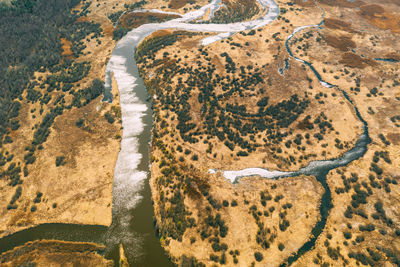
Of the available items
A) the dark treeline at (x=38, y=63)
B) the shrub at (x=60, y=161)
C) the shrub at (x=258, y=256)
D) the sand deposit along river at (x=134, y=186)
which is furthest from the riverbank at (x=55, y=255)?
the shrub at (x=258, y=256)

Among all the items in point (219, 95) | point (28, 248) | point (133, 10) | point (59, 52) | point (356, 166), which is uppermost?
point (133, 10)

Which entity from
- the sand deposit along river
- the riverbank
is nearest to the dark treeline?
the sand deposit along river

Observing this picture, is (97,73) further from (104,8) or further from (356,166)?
(356,166)

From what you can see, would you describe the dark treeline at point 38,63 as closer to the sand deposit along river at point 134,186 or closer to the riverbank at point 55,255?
the sand deposit along river at point 134,186

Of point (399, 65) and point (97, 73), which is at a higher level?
point (97, 73)

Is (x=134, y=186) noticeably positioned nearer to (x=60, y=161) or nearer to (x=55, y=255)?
(x=55, y=255)

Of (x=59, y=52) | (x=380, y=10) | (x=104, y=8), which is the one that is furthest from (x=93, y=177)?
(x=380, y=10)

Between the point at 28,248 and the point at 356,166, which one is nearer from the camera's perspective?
the point at 28,248

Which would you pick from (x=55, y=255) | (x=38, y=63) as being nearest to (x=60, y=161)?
(x=55, y=255)

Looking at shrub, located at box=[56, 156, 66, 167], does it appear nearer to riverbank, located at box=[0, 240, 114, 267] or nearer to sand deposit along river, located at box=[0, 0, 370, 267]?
sand deposit along river, located at box=[0, 0, 370, 267]
